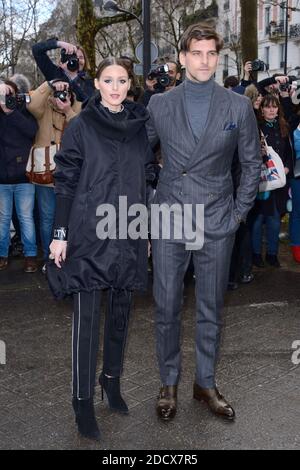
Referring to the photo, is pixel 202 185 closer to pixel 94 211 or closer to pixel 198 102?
pixel 198 102

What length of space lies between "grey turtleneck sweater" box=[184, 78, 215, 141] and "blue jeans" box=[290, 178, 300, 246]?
4072 millimetres

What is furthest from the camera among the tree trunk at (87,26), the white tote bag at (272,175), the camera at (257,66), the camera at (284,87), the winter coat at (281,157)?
the tree trunk at (87,26)

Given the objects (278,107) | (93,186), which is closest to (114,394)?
(93,186)

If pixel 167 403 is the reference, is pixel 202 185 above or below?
above

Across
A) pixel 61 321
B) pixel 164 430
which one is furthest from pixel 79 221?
pixel 61 321

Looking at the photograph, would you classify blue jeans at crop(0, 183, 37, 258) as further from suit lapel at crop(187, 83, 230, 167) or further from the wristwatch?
suit lapel at crop(187, 83, 230, 167)

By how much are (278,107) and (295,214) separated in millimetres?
1333

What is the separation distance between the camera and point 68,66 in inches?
259

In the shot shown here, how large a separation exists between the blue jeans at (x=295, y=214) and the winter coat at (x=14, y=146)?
3.11m

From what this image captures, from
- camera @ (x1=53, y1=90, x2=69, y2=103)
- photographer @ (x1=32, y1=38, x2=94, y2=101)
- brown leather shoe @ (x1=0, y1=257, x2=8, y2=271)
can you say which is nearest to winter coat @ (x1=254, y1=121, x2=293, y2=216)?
photographer @ (x1=32, y1=38, x2=94, y2=101)

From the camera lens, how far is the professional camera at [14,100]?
22.4ft

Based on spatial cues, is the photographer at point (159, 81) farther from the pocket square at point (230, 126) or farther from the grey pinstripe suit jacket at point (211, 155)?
the pocket square at point (230, 126)

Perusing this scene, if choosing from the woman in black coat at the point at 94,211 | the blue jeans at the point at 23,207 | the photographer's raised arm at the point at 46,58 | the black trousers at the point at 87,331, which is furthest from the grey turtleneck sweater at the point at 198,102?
the blue jeans at the point at 23,207

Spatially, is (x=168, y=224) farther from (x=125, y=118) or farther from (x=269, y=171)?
(x=269, y=171)
